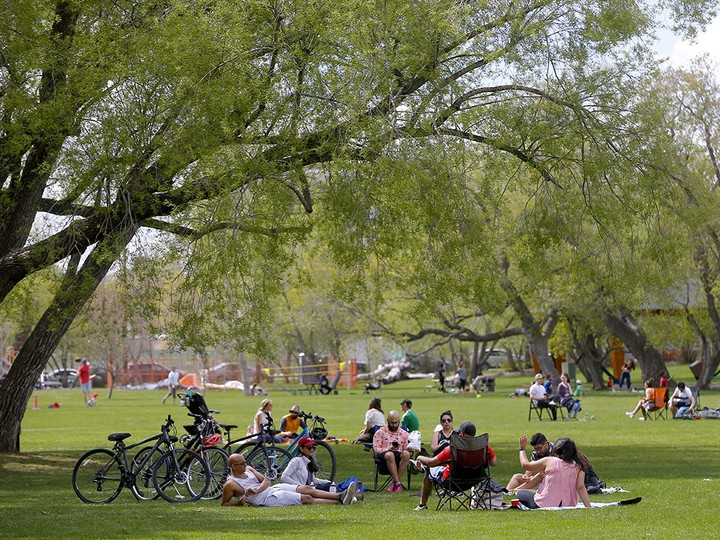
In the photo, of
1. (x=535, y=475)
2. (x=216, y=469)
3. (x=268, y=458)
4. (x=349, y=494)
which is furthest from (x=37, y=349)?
(x=535, y=475)

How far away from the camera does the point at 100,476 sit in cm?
1553

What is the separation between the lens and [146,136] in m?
17.0

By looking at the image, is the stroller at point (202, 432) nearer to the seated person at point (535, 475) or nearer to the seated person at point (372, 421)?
the seated person at point (372, 421)

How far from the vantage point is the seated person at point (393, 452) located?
54.0ft

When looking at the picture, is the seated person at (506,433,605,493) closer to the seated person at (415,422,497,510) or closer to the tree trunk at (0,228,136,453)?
the seated person at (415,422,497,510)

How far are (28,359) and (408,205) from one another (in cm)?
832

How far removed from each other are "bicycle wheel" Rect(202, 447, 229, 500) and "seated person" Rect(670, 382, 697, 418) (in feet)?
62.2

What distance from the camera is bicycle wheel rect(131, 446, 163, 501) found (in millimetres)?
15398

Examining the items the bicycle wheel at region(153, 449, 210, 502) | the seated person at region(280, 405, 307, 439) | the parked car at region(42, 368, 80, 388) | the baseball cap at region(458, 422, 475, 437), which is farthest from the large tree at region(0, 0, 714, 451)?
the parked car at region(42, 368, 80, 388)

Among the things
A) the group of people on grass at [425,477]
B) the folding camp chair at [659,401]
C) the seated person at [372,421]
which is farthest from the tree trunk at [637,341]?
the group of people on grass at [425,477]

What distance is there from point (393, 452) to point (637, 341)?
36.4m

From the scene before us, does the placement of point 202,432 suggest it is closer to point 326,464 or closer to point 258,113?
point 326,464

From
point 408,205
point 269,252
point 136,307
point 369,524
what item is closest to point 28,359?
point 136,307

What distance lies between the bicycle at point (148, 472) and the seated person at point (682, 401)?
Result: 19339 mm
